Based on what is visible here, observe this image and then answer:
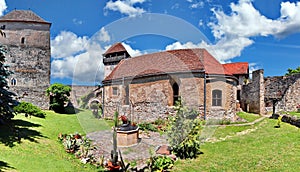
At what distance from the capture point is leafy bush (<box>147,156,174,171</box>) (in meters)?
8.09

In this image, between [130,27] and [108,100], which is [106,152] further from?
[108,100]

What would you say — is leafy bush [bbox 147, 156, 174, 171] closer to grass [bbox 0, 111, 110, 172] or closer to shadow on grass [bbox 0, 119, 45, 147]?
grass [bbox 0, 111, 110, 172]

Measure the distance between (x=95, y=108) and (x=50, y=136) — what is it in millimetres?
13666

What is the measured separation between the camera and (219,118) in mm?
16828

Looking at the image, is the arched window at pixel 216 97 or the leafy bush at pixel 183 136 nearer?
the leafy bush at pixel 183 136

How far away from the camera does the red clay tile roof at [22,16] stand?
28.9 m

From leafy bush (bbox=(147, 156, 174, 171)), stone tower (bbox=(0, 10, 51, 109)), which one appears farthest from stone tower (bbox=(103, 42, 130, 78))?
leafy bush (bbox=(147, 156, 174, 171))

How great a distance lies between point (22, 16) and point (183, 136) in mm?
28675

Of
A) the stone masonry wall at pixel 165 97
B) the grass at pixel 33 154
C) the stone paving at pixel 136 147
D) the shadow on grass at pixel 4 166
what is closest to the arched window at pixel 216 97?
the stone masonry wall at pixel 165 97

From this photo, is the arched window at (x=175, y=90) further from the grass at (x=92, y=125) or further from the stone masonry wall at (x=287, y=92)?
the stone masonry wall at (x=287, y=92)

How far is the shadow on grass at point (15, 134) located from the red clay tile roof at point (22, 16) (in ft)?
69.9

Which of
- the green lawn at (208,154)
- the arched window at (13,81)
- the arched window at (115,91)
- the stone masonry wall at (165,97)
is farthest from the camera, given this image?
the arched window at (13,81)

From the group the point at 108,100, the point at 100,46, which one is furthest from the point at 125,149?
the point at 108,100

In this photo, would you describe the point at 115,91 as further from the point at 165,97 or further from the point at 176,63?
the point at 176,63
